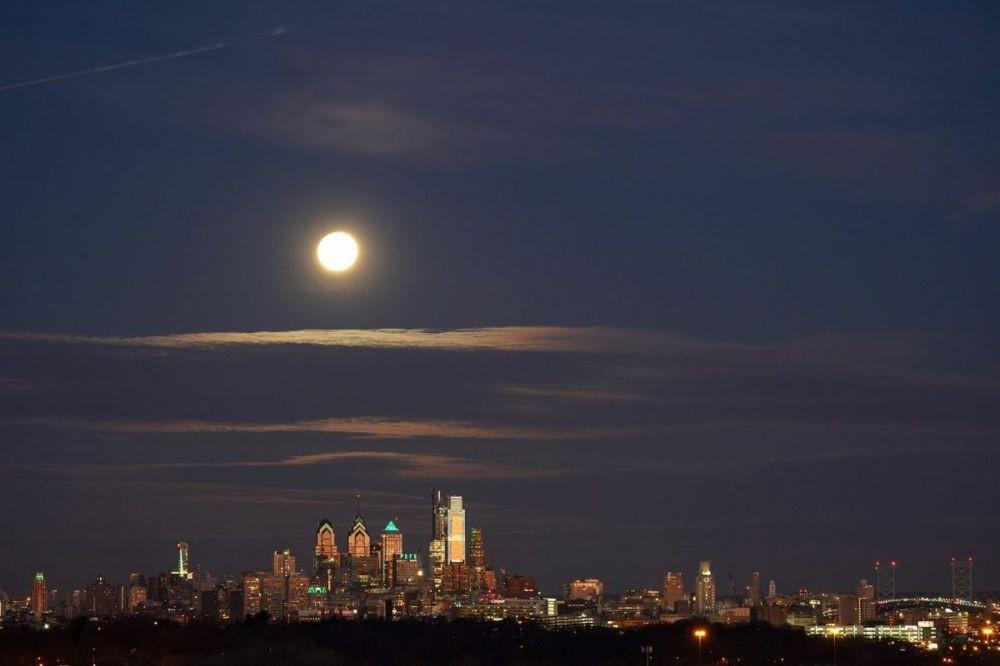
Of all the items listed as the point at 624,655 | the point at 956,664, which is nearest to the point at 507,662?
the point at 624,655

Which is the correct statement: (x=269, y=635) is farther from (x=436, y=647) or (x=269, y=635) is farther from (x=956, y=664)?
(x=956, y=664)

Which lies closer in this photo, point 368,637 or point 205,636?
point 205,636

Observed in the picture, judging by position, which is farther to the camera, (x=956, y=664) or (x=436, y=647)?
(x=436, y=647)

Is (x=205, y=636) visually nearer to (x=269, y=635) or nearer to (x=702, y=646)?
(x=269, y=635)

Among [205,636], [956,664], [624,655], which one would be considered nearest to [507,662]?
[624,655]

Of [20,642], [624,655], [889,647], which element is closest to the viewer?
[20,642]

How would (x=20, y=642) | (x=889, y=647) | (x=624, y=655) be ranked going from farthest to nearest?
(x=889, y=647), (x=624, y=655), (x=20, y=642)
